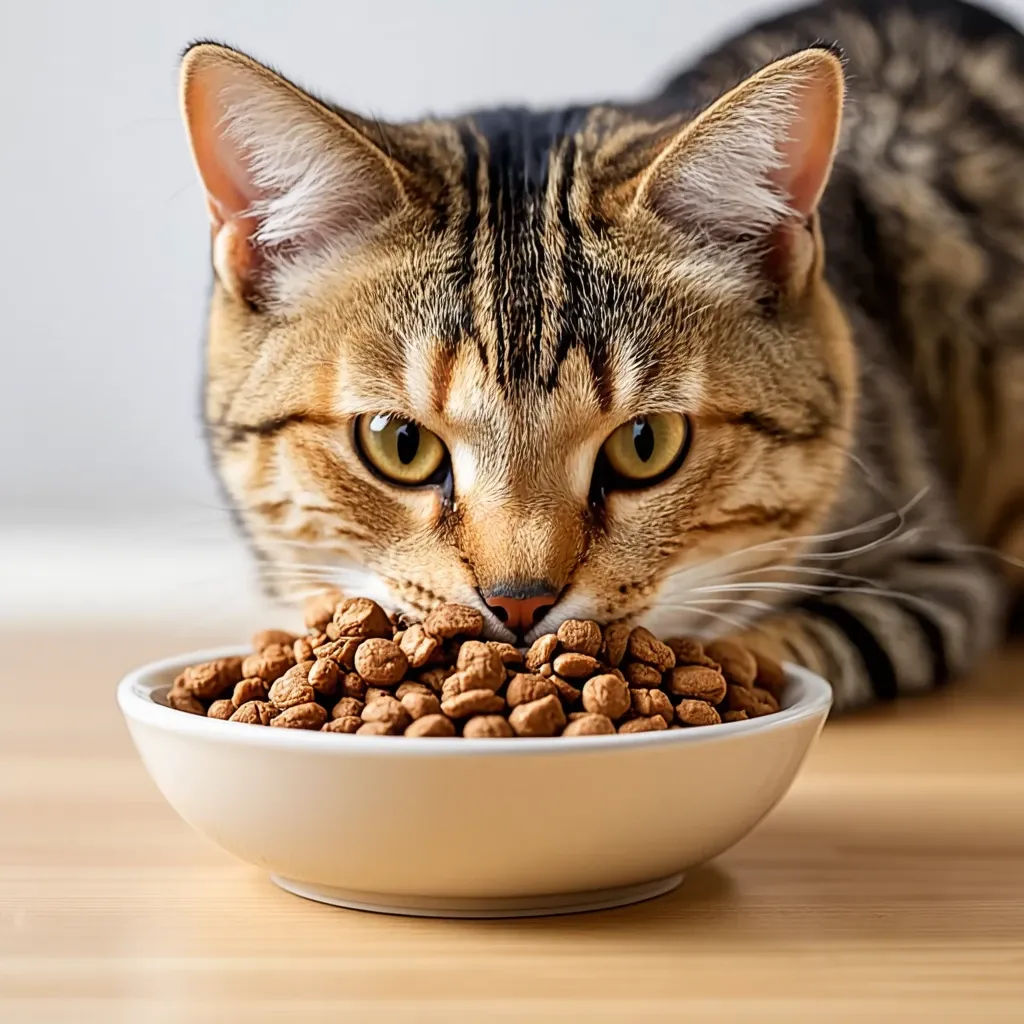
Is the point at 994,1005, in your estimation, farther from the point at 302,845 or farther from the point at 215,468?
the point at 215,468

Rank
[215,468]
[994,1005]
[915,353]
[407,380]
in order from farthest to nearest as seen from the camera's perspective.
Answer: [915,353] → [215,468] → [407,380] → [994,1005]

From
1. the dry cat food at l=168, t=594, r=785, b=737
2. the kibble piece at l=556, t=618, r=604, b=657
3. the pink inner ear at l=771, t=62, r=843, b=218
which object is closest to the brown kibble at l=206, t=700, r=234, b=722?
the dry cat food at l=168, t=594, r=785, b=737

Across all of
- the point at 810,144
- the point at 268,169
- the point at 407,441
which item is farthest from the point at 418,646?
the point at 810,144

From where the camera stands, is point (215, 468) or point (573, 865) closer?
point (573, 865)

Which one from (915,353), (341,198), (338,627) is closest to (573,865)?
(338,627)

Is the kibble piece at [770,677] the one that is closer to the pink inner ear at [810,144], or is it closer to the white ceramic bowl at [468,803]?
the white ceramic bowl at [468,803]

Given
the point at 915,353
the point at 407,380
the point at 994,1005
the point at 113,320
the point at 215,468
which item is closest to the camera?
the point at 994,1005
